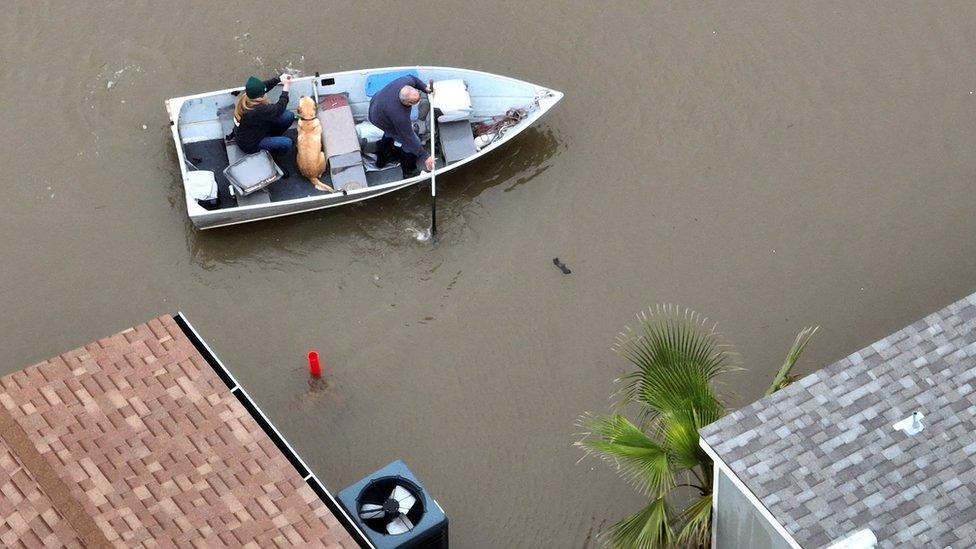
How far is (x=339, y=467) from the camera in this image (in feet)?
53.4

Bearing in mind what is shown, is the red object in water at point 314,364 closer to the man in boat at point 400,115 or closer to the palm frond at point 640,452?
the man in boat at point 400,115

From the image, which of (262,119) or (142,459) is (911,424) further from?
(262,119)

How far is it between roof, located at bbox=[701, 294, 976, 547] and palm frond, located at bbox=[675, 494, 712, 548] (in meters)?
1.14

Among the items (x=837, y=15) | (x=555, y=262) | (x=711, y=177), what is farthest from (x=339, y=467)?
(x=837, y=15)

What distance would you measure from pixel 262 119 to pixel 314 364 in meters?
3.52

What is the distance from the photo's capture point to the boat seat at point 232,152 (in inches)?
710

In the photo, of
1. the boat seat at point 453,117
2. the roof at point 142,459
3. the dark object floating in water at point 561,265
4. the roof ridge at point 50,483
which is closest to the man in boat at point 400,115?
the boat seat at point 453,117

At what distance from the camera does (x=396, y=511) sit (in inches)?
560

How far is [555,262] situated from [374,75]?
12.4ft

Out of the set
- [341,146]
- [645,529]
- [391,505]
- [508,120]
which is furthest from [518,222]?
[645,529]

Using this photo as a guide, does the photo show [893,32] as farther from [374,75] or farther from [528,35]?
[374,75]

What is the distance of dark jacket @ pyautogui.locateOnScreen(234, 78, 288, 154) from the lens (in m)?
17.7

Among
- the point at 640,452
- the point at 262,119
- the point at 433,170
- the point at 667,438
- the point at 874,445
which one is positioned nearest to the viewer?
the point at 874,445

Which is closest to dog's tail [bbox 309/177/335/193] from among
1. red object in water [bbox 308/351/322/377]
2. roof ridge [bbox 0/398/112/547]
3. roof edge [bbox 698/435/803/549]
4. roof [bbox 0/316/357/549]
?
red object in water [bbox 308/351/322/377]
